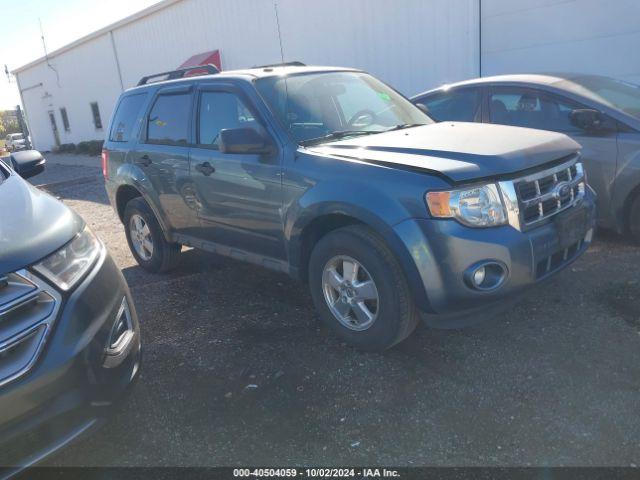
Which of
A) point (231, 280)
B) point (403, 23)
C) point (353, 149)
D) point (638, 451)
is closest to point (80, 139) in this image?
point (403, 23)

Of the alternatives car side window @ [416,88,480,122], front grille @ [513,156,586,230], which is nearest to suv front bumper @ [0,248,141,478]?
front grille @ [513,156,586,230]

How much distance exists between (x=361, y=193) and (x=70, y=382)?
1.78m

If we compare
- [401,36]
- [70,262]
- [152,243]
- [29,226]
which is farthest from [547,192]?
[401,36]

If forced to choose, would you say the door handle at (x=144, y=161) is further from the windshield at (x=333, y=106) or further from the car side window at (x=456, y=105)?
the car side window at (x=456, y=105)

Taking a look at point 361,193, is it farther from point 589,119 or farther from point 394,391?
point 589,119

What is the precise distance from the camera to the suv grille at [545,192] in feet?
9.62

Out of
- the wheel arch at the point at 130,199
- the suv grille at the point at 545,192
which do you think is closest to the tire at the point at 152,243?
the wheel arch at the point at 130,199

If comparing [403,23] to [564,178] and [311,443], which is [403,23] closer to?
[564,178]

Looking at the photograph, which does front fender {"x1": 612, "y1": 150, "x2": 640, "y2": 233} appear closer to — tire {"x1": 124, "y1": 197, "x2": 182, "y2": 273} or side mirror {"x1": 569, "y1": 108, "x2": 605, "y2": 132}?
side mirror {"x1": 569, "y1": 108, "x2": 605, "y2": 132}

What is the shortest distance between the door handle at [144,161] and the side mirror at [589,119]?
3.86 meters

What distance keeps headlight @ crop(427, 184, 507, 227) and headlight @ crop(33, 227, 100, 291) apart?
5.69 ft

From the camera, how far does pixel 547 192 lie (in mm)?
3141

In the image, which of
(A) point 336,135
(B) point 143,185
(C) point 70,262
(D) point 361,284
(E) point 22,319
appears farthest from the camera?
(B) point 143,185

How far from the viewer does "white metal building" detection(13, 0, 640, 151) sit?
8133 millimetres
